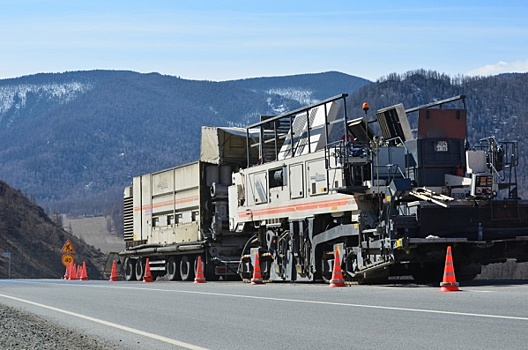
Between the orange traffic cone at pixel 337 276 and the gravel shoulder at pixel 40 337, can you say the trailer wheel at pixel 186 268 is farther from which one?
the gravel shoulder at pixel 40 337

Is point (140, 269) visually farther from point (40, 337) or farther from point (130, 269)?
point (40, 337)

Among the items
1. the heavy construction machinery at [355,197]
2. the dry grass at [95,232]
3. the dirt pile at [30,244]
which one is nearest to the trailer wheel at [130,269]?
the heavy construction machinery at [355,197]

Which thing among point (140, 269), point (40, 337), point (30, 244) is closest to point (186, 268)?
point (140, 269)

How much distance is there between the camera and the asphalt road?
34.8 ft

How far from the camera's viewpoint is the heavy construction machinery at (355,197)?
65.3ft

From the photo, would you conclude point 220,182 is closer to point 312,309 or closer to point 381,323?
point 312,309

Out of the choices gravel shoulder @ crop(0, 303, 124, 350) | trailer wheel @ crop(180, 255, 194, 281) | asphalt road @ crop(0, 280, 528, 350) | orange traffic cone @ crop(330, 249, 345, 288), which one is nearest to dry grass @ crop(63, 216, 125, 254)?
trailer wheel @ crop(180, 255, 194, 281)

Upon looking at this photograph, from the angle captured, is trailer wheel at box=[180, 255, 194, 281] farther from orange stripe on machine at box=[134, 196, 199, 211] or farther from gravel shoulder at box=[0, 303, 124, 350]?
gravel shoulder at box=[0, 303, 124, 350]

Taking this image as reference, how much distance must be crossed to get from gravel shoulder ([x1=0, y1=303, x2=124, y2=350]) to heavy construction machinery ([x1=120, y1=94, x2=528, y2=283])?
7.65 meters

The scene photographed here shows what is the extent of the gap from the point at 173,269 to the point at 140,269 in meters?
3.18

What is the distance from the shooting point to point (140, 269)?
3438 cm

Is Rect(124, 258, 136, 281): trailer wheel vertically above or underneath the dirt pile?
underneath

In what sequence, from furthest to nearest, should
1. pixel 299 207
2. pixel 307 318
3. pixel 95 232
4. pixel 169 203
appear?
pixel 95 232 → pixel 169 203 → pixel 299 207 → pixel 307 318

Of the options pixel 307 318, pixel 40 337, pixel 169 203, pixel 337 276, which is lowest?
pixel 40 337
